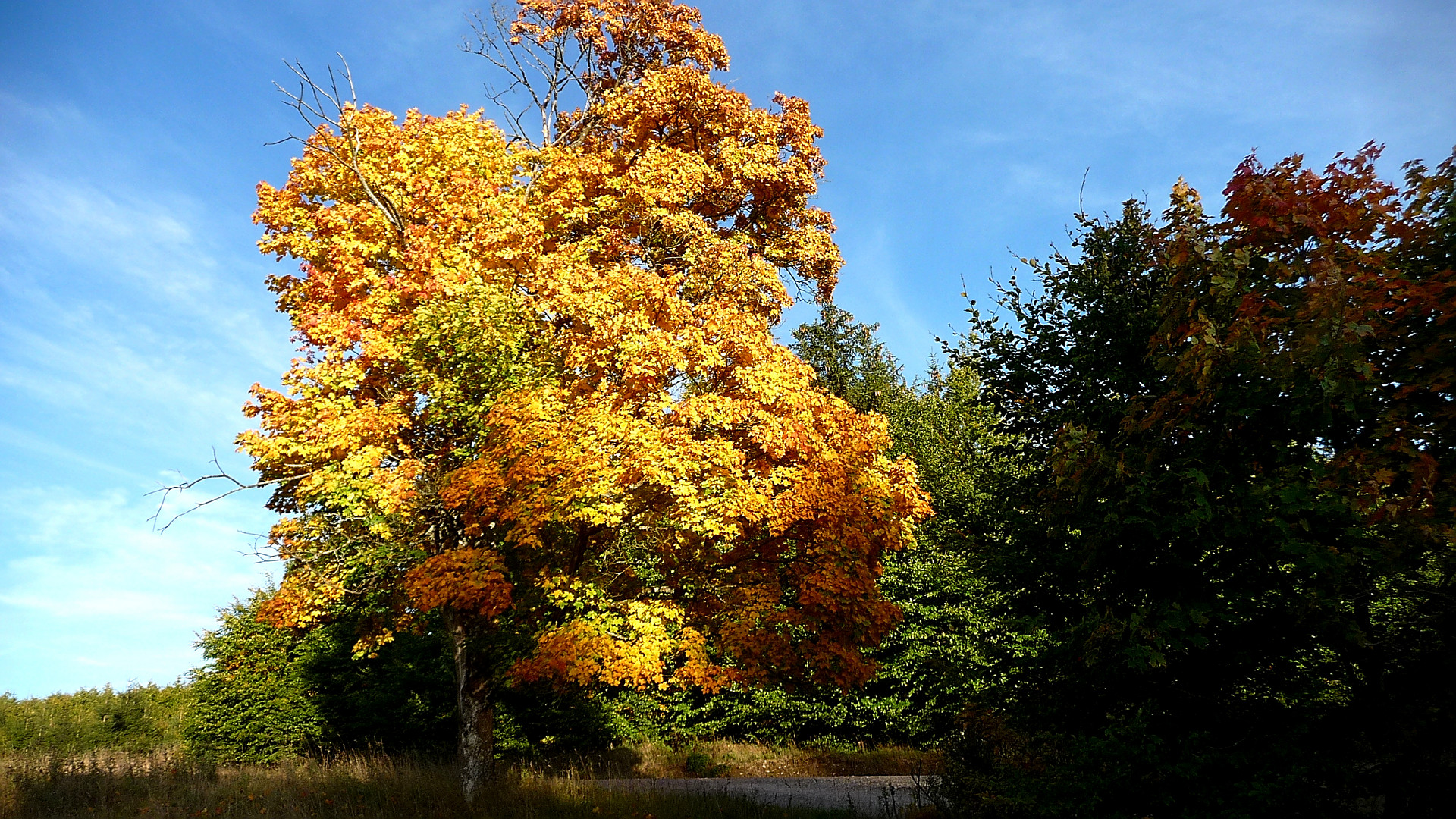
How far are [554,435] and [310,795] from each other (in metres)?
6.67

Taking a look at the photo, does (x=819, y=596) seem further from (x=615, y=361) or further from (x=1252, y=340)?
(x=1252, y=340)

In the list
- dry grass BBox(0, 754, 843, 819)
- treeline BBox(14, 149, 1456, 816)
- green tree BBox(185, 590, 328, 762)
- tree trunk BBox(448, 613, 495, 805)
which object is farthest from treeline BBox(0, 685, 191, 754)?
treeline BBox(14, 149, 1456, 816)

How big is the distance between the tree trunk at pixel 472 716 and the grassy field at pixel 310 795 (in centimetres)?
37

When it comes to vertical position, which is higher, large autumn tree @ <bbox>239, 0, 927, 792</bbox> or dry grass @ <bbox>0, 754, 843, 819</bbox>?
large autumn tree @ <bbox>239, 0, 927, 792</bbox>

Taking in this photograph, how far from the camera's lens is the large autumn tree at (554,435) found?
12.2 metres

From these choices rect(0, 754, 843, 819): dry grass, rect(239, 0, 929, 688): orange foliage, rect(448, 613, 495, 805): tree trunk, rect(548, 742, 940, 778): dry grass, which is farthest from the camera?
rect(548, 742, 940, 778): dry grass

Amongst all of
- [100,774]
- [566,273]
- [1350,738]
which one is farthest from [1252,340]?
[100,774]

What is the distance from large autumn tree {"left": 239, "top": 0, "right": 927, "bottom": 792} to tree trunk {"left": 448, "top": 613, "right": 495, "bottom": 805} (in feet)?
0.13

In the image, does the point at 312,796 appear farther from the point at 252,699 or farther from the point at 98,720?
the point at 98,720

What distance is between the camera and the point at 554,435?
39.2 feet

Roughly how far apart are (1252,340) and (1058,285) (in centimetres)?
436

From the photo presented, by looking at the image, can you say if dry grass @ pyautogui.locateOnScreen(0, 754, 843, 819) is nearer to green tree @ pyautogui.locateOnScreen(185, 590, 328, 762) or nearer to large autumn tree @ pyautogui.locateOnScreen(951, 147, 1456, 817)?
large autumn tree @ pyautogui.locateOnScreen(951, 147, 1456, 817)

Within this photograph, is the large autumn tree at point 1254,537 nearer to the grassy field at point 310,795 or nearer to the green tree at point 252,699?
the grassy field at point 310,795

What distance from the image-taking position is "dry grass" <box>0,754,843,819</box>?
441 inches
